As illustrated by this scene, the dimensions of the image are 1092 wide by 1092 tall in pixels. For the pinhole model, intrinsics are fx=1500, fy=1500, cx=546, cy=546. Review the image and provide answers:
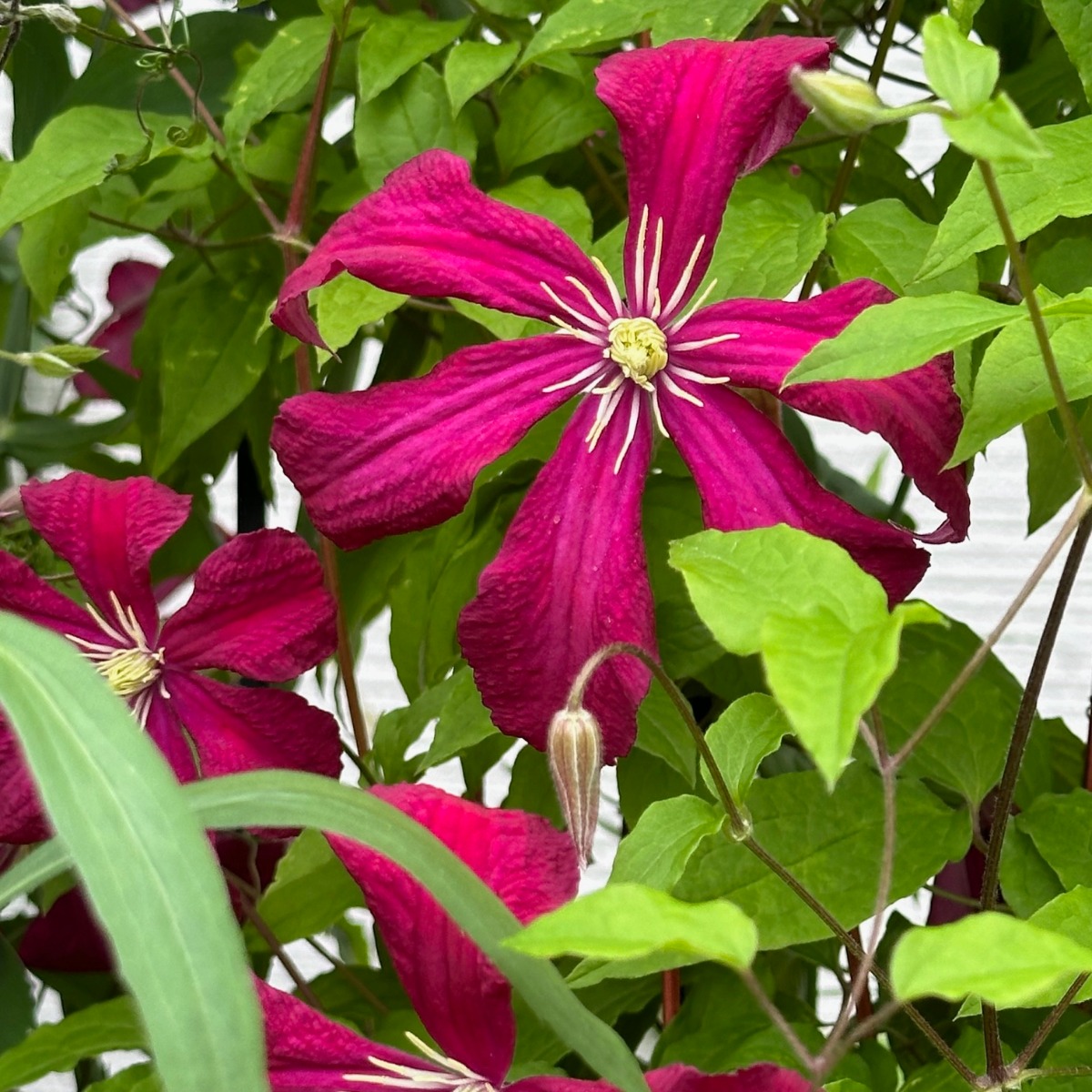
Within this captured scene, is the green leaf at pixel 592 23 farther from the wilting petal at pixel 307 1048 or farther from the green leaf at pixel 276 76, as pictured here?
the wilting petal at pixel 307 1048

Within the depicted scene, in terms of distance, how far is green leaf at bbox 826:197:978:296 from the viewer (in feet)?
1.46

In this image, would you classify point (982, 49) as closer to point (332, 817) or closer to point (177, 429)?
point (332, 817)

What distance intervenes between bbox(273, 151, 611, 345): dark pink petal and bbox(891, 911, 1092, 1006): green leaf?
24cm

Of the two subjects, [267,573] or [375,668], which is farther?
[375,668]

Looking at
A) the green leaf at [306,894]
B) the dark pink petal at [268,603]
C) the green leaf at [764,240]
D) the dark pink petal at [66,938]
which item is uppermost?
the green leaf at [764,240]

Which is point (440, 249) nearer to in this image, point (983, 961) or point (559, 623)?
point (559, 623)

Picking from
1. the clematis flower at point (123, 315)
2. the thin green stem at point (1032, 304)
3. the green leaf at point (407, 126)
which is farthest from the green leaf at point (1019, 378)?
the clematis flower at point (123, 315)

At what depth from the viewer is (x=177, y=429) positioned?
2.06 feet

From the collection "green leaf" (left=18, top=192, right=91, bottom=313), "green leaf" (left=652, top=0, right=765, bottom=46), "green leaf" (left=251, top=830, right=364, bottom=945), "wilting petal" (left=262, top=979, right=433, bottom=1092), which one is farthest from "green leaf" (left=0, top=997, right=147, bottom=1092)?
"green leaf" (left=652, top=0, right=765, bottom=46)

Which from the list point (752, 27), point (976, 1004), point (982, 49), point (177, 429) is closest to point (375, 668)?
point (177, 429)

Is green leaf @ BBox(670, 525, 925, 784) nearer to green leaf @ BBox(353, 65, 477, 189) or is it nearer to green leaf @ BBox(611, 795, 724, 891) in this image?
green leaf @ BBox(611, 795, 724, 891)

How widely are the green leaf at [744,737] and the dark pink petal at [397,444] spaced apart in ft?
0.34

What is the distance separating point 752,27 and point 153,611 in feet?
1.08

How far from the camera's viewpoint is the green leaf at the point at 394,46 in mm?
514
